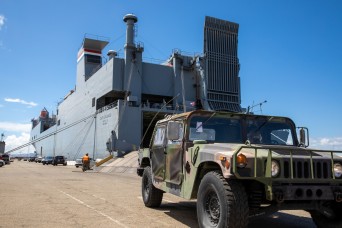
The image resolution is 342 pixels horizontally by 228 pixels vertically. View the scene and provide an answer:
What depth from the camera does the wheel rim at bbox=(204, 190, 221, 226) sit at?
17.4 feet

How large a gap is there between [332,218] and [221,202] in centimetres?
227

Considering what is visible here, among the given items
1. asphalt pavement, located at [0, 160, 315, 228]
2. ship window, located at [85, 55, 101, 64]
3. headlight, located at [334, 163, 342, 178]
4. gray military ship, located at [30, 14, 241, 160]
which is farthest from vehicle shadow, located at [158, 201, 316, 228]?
ship window, located at [85, 55, 101, 64]

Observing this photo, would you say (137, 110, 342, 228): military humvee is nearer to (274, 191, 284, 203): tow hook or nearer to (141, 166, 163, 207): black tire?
(274, 191, 284, 203): tow hook

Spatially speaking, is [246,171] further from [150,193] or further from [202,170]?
[150,193]

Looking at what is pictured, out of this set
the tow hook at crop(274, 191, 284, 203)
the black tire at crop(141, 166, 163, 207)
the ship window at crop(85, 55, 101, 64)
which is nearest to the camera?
the tow hook at crop(274, 191, 284, 203)

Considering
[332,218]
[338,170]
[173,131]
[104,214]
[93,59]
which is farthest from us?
[93,59]

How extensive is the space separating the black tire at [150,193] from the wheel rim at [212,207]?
312cm

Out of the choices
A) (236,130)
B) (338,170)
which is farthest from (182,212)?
(338,170)

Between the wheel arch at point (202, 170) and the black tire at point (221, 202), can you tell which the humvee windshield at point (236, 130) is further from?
the black tire at point (221, 202)

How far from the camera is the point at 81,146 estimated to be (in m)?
56.8

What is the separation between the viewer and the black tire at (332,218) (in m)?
5.73

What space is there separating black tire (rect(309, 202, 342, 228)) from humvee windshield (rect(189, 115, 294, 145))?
1.53 m

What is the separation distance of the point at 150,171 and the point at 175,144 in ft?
6.47

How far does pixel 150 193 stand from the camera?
337 inches
